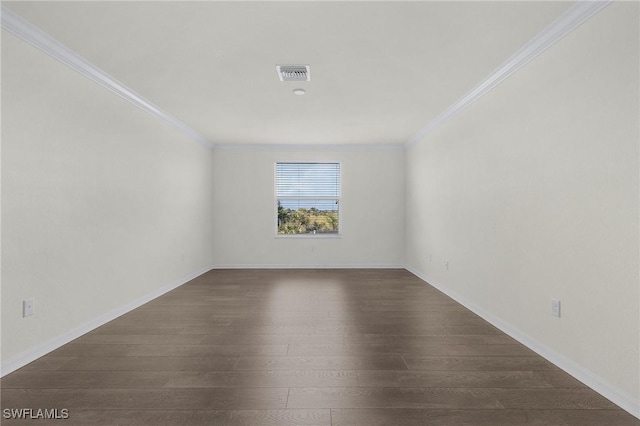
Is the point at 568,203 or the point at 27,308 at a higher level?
the point at 568,203

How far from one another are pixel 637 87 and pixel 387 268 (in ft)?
16.5

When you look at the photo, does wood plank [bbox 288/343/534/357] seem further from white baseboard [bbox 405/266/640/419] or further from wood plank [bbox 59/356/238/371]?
wood plank [bbox 59/356/238/371]

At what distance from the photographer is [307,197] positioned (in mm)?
6613

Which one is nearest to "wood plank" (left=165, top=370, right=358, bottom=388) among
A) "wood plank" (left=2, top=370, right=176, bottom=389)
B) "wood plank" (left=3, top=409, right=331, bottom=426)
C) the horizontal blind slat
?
"wood plank" (left=2, top=370, right=176, bottom=389)

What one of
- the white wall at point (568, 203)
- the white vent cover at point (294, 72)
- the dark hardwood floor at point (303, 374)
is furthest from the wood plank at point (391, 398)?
the white vent cover at point (294, 72)

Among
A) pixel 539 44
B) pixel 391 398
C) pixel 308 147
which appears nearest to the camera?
pixel 391 398

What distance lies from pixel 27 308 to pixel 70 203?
869 millimetres

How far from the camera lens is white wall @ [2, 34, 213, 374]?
2.30 m

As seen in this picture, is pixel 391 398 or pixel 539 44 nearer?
pixel 391 398

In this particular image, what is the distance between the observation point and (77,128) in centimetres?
288

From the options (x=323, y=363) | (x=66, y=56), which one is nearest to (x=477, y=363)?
(x=323, y=363)

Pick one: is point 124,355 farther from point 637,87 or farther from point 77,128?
point 637,87

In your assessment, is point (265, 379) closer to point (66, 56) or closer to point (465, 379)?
point (465, 379)

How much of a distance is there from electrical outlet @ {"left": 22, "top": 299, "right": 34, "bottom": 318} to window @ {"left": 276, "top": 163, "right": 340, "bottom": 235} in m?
4.39
